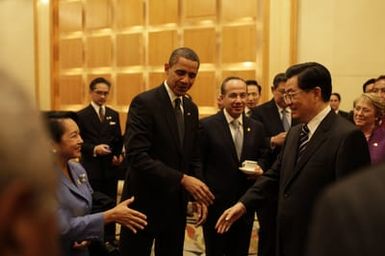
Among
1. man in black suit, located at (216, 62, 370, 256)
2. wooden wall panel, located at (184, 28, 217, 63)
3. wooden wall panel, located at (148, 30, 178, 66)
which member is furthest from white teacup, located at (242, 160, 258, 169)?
wooden wall panel, located at (148, 30, 178, 66)

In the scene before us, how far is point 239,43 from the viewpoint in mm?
8312

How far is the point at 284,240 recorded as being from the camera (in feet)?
10.5

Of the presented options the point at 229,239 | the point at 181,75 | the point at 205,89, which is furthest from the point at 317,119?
the point at 205,89

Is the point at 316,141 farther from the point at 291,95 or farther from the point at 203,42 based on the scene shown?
the point at 203,42

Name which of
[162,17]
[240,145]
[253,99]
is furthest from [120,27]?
[240,145]

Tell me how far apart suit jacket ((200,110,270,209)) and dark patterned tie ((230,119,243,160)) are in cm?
3

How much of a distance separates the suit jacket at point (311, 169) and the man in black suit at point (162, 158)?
590 millimetres

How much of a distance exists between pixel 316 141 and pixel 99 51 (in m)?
7.44

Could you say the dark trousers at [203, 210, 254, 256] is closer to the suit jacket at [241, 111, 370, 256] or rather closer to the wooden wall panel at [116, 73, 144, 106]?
the suit jacket at [241, 111, 370, 256]

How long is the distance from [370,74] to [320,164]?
4573mm

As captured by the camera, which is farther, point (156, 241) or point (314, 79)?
point (156, 241)

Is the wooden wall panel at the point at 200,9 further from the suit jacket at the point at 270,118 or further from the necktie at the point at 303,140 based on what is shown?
the necktie at the point at 303,140

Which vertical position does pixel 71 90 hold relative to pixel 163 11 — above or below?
below

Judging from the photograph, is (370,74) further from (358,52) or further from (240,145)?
(240,145)
